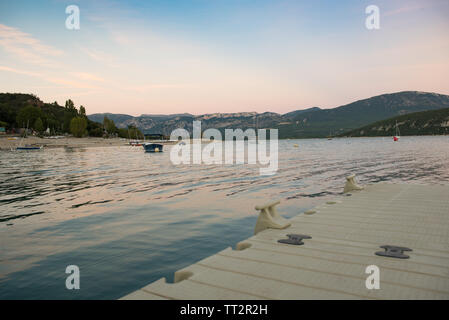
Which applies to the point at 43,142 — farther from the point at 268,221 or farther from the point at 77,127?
the point at 268,221

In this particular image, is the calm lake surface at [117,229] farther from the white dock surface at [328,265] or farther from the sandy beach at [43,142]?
the sandy beach at [43,142]

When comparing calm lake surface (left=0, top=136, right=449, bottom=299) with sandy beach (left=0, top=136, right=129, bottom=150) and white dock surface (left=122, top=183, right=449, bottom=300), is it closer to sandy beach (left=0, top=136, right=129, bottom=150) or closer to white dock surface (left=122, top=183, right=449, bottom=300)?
white dock surface (left=122, top=183, right=449, bottom=300)

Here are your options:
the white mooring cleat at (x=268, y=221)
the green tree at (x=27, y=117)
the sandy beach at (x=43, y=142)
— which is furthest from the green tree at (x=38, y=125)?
the white mooring cleat at (x=268, y=221)

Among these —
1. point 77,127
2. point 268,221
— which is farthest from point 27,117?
point 268,221

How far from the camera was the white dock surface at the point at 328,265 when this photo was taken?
4.54 meters

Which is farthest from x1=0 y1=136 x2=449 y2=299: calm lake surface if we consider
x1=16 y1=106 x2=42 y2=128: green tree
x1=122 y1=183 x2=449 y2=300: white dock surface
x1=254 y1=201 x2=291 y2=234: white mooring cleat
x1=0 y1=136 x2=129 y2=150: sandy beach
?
x1=16 y1=106 x2=42 y2=128: green tree

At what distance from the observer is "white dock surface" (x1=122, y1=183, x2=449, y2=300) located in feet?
14.9

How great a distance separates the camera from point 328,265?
561cm

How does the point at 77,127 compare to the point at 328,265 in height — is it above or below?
above

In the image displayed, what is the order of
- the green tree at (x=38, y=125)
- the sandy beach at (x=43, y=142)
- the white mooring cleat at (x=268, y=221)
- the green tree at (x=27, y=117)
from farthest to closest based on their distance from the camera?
1. the green tree at (x=27, y=117)
2. the green tree at (x=38, y=125)
3. the sandy beach at (x=43, y=142)
4. the white mooring cleat at (x=268, y=221)

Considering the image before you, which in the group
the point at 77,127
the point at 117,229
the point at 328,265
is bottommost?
the point at 117,229

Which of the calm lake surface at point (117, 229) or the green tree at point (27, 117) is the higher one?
the green tree at point (27, 117)

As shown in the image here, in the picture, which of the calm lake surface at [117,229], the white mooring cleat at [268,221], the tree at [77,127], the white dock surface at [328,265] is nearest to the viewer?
the white dock surface at [328,265]
